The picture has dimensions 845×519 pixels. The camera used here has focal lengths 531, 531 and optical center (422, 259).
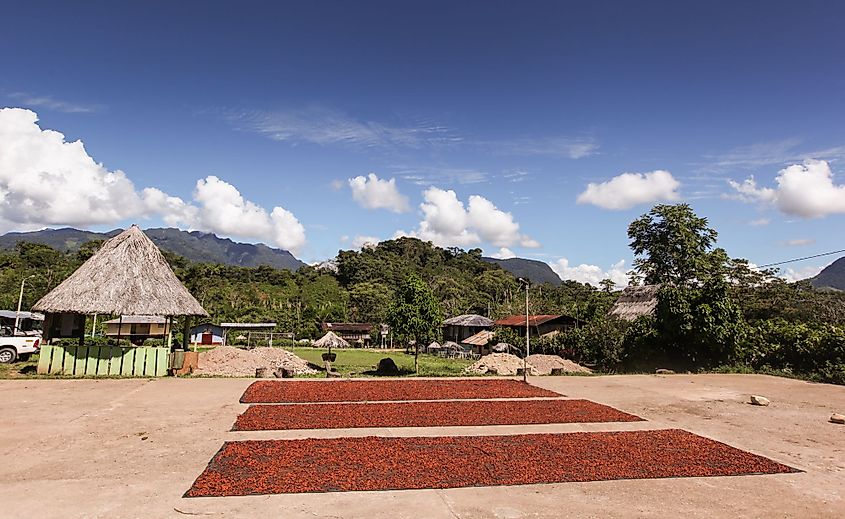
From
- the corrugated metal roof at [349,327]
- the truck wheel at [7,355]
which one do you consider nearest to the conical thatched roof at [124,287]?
the truck wheel at [7,355]

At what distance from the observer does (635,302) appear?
37.7 m

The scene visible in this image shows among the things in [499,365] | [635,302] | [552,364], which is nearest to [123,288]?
[499,365]

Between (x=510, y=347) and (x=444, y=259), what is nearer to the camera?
(x=510, y=347)

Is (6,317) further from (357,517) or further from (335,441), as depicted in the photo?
(357,517)

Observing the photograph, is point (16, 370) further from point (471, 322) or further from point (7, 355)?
point (471, 322)

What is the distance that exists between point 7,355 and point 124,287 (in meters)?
7.25

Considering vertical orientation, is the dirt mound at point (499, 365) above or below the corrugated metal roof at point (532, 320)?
below

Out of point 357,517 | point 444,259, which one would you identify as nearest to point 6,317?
point 357,517

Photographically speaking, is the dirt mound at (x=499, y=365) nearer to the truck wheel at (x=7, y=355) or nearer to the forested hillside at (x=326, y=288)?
the forested hillside at (x=326, y=288)

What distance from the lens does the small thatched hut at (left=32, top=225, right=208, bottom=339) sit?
64.5 feet

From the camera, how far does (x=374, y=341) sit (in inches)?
2440

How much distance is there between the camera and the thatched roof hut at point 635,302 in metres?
35.7

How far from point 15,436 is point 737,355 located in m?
26.8

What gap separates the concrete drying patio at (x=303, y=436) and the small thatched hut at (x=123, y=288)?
12.4ft
